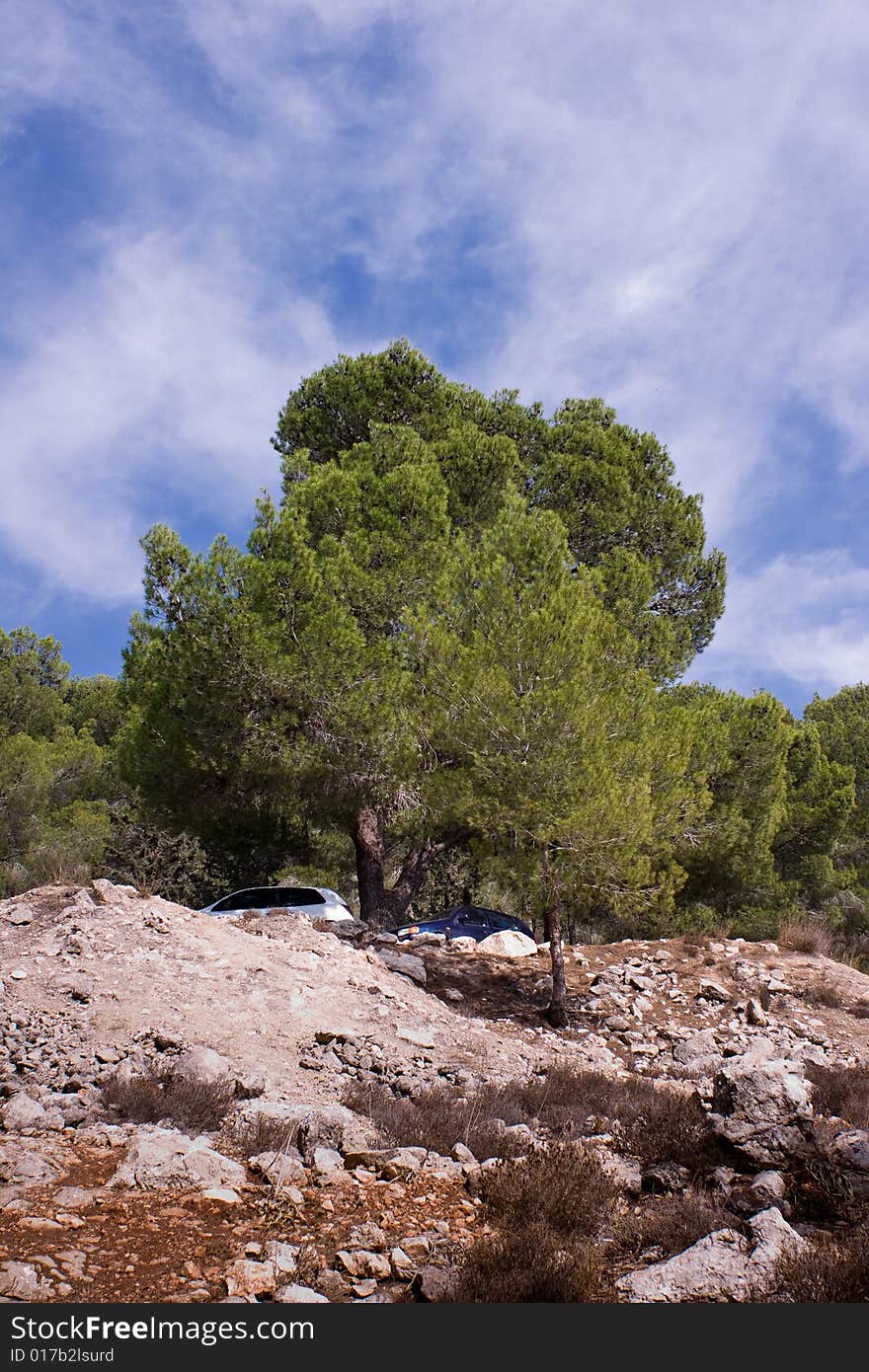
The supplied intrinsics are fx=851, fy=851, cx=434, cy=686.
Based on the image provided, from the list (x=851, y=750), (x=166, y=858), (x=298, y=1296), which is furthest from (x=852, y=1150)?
(x=851, y=750)

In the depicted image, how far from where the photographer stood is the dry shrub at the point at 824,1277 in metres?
3.70

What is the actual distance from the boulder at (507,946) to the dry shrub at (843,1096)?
873 centimetres

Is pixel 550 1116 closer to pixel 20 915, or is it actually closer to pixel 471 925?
pixel 20 915

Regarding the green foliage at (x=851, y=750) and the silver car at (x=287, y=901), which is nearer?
the silver car at (x=287, y=901)

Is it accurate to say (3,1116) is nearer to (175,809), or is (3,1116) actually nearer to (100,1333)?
(100,1333)

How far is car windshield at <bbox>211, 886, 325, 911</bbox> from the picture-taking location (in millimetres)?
17734

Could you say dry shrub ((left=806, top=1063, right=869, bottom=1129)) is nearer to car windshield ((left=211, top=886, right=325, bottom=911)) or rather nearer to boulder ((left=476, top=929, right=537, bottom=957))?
boulder ((left=476, top=929, right=537, bottom=957))

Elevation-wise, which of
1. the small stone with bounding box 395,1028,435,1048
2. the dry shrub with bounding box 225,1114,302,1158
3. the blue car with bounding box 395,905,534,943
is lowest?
the dry shrub with bounding box 225,1114,302,1158

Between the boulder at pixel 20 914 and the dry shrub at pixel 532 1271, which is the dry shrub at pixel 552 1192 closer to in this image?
the dry shrub at pixel 532 1271

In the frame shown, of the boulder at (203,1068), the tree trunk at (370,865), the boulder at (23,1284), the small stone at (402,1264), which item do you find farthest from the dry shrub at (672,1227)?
the tree trunk at (370,865)

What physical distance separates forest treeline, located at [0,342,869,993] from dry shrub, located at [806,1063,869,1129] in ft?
15.3

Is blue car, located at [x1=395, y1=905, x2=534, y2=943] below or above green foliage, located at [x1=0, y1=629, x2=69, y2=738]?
below

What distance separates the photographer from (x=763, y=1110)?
19.9 feet

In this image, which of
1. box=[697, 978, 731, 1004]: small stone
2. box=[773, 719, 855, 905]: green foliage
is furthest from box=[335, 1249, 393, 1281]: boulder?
box=[773, 719, 855, 905]: green foliage
